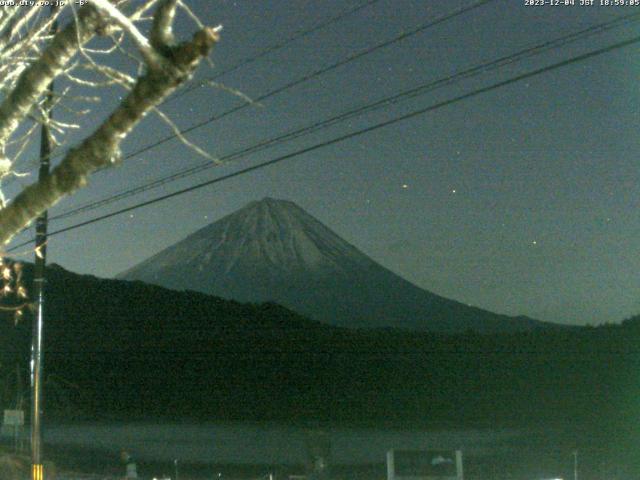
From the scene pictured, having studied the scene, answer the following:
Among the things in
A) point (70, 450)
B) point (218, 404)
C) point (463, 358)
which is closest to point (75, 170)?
point (70, 450)

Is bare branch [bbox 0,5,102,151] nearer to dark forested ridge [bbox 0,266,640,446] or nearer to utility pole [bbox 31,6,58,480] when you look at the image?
utility pole [bbox 31,6,58,480]

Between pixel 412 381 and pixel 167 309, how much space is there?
123ft

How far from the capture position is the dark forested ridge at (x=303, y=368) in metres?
74.6

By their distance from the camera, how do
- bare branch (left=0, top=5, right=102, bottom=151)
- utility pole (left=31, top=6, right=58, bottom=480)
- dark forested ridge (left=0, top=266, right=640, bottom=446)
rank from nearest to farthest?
bare branch (left=0, top=5, right=102, bottom=151)
utility pole (left=31, top=6, right=58, bottom=480)
dark forested ridge (left=0, top=266, right=640, bottom=446)

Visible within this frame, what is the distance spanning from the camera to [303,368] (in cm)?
9400

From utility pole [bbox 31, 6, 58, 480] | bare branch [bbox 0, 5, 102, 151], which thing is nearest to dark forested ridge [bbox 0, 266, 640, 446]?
utility pole [bbox 31, 6, 58, 480]

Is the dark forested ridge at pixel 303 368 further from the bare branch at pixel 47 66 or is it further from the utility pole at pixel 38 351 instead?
the bare branch at pixel 47 66

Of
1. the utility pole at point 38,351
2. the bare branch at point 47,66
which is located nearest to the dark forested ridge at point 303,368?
the utility pole at point 38,351

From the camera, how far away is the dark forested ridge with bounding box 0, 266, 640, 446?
7462cm

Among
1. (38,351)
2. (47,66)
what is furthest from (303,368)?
(47,66)

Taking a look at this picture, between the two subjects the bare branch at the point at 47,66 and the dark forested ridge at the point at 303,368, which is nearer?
the bare branch at the point at 47,66

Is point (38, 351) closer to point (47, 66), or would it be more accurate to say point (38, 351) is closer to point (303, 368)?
point (47, 66)

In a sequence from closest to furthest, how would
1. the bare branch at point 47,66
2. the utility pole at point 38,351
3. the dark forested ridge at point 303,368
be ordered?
1. the bare branch at point 47,66
2. the utility pole at point 38,351
3. the dark forested ridge at point 303,368

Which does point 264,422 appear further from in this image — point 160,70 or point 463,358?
point 160,70
